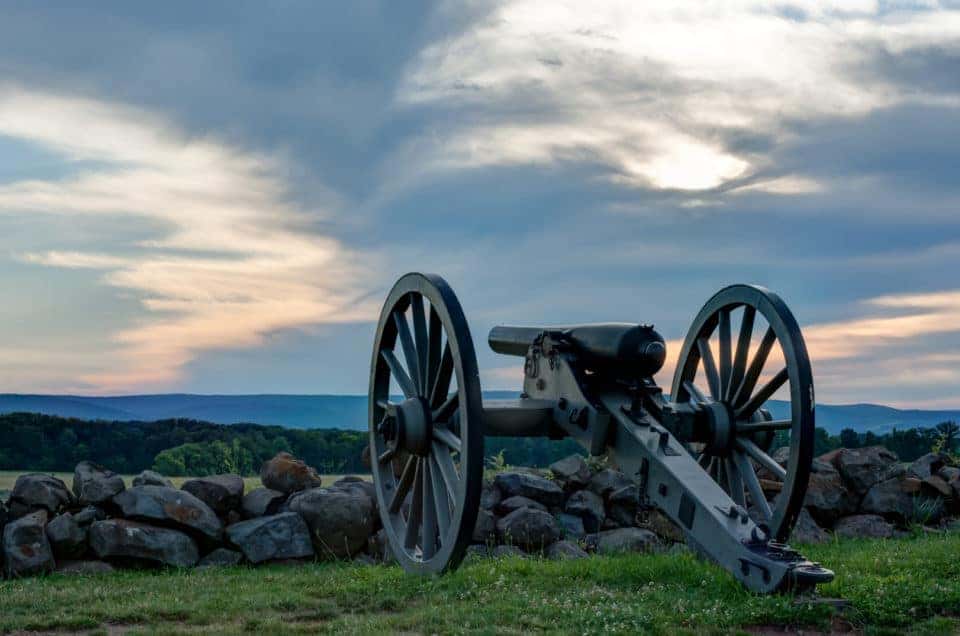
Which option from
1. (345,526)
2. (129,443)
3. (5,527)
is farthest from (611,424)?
(129,443)

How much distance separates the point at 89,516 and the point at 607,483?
5.36 metres

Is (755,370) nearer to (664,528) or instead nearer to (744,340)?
(744,340)

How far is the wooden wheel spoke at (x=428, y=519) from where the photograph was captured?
28.5 feet

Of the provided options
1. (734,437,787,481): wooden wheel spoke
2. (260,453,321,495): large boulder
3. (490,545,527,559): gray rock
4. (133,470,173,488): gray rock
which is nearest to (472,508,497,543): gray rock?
(490,545,527,559): gray rock

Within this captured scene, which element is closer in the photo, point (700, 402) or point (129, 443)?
point (700, 402)

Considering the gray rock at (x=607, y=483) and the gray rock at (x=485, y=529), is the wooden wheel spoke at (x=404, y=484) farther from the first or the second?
the gray rock at (x=607, y=483)

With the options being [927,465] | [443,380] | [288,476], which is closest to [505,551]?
[288,476]

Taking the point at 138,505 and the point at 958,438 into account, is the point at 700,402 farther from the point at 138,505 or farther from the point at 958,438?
the point at 958,438

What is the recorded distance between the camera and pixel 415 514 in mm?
9094

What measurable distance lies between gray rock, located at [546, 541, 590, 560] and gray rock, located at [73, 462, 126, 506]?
4195 millimetres

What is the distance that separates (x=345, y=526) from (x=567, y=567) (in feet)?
9.31

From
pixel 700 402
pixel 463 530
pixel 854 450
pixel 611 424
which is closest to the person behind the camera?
pixel 463 530

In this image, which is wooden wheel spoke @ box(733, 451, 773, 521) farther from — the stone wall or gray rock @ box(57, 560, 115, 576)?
gray rock @ box(57, 560, 115, 576)

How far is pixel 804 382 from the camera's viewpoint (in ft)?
27.6
